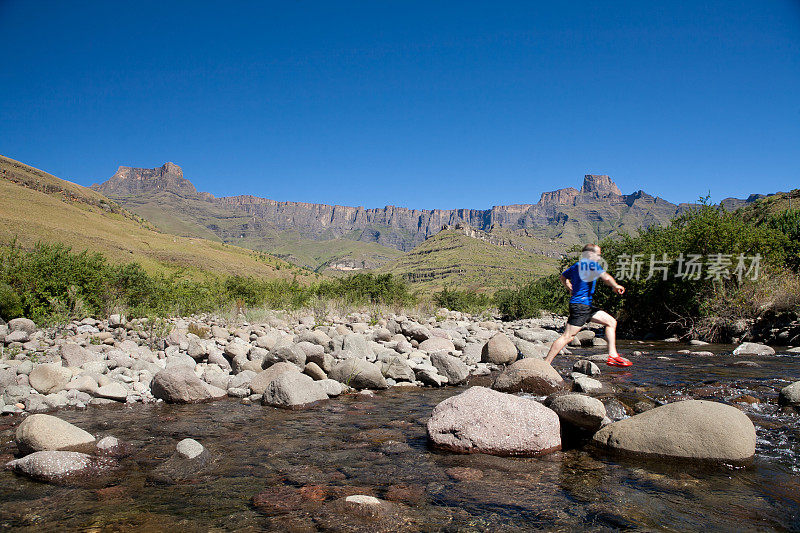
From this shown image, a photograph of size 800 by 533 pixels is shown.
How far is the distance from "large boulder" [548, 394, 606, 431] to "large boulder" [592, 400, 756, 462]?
0.20 metres

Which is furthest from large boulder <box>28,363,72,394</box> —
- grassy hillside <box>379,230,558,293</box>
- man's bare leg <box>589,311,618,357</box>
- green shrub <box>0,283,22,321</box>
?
grassy hillside <box>379,230,558,293</box>

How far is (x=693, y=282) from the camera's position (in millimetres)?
22125

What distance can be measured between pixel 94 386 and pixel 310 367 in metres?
4.66

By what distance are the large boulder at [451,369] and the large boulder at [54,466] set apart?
8.12 m

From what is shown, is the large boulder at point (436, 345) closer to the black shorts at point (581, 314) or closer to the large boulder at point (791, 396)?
the black shorts at point (581, 314)

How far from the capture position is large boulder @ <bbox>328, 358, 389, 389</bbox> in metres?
10.8

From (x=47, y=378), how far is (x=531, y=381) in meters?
10.5

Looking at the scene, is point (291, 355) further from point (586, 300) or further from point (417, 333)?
point (586, 300)

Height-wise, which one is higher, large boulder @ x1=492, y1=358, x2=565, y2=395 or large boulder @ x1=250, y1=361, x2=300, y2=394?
large boulder @ x1=492, y1=358, x2=565, y2=395

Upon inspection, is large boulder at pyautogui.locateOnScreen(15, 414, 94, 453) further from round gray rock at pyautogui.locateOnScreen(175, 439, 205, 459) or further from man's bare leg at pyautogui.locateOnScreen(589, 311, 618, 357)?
man's bare leg at pyautogui.locateOnScreen(589, 311, 618, 357)

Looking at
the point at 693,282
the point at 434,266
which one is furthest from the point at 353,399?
the point at 434,266

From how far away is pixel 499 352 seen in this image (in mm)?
14367

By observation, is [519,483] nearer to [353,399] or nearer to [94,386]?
[353,399]

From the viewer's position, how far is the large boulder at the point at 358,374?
10.8m
